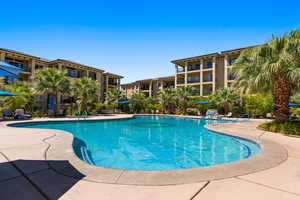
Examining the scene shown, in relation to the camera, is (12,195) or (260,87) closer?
(12,195)

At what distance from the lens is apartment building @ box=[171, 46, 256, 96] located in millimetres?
31297

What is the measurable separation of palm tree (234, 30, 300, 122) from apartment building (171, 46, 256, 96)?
66.1 ft

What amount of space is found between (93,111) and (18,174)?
2488 cm

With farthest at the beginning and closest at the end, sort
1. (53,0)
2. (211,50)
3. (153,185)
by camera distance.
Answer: (211,50) < (53,0) < (153,185)

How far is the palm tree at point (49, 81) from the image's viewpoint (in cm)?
1959

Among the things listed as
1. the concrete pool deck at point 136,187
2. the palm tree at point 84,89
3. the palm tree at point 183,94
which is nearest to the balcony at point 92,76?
the palm tree at point 84,89

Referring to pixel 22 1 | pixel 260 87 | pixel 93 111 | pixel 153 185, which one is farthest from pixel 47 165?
pixel 93 111

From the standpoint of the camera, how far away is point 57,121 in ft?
52.5

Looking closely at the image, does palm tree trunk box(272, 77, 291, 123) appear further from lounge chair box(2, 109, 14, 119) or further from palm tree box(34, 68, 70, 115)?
lounge chair box(2, 109, 14, 119)

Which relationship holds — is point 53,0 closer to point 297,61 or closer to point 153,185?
point 153,185

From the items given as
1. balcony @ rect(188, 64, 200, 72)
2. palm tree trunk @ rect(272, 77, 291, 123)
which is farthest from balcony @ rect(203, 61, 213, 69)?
palm tree trunk @ rect(272, 77, 291, 123)

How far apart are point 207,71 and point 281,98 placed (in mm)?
24111

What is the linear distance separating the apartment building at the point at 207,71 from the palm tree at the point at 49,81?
955 inches

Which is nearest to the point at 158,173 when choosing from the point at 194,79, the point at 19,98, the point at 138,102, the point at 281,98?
the point at 281,98
